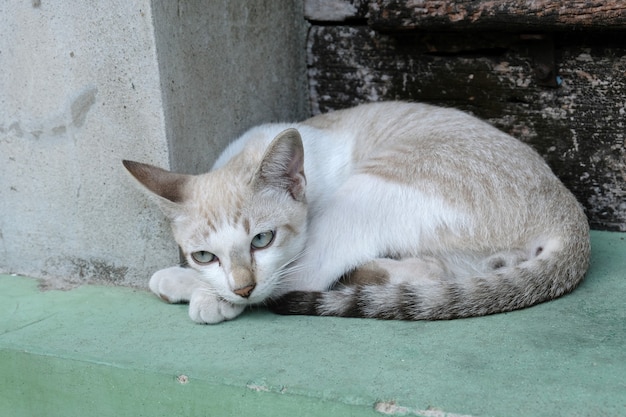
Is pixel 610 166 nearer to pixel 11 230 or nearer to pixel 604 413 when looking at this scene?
pixel 604 413

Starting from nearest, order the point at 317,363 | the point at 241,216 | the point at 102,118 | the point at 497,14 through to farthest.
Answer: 1. the point at 317,363
2. the point at 241,216
3. the point at 102,118
4. the point at 497,14

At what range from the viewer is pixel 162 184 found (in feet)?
10.3

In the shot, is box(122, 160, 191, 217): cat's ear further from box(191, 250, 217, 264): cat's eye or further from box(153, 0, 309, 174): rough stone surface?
box(153, 0, 309, 174): rough stone surface

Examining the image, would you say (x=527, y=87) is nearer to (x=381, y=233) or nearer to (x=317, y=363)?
(x=381, y=233)

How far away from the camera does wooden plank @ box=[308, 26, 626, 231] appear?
398cm

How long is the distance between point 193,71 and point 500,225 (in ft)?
5.31

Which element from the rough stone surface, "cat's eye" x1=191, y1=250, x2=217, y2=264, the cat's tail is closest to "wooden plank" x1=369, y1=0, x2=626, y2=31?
the rough stone surface

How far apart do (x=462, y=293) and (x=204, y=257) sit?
1.05 metres

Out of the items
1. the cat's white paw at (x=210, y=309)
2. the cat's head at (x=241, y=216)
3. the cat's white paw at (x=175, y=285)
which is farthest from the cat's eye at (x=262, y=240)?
the cat's white paw at (x=175, y=285)

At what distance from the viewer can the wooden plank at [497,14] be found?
11.7ft

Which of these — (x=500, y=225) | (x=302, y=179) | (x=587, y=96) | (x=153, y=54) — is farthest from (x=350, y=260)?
(x=587, y=96)

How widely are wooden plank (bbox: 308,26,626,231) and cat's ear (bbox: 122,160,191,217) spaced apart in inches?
68.2

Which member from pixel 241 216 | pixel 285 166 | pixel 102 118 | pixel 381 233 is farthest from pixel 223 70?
pixel 381 233

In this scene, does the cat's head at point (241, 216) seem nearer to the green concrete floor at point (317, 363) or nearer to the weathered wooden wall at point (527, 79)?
the green concrete floor at point (317, 363)
